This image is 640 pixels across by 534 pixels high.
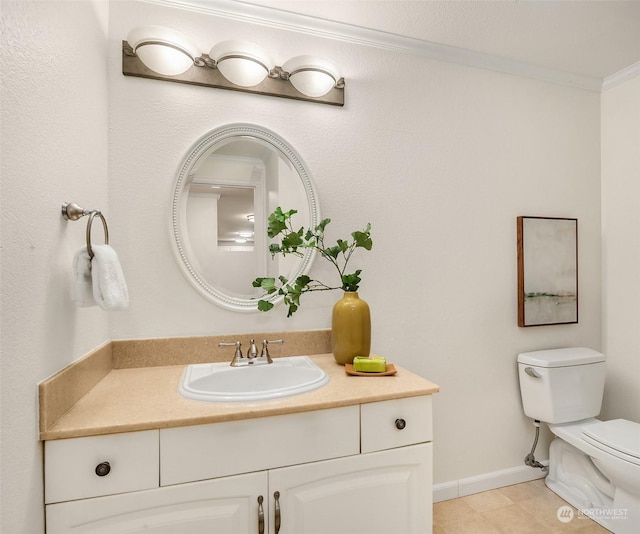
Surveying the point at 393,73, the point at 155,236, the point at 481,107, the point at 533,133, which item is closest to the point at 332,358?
the point at 155,236

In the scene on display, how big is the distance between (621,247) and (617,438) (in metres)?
1.15

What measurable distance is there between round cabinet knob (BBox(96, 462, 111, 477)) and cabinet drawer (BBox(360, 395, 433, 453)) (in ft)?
2.40

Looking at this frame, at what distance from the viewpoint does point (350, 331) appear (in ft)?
4.89

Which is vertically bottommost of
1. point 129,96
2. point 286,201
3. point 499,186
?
point 286,201

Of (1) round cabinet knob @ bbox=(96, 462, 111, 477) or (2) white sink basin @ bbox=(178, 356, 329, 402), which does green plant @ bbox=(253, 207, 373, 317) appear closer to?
(2) white sink basin @ bbox=(178, 356, 329, 402)

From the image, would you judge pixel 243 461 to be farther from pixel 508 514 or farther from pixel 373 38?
pixel 373 38

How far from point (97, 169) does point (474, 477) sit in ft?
7.73

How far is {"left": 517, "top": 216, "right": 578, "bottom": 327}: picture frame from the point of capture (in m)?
2.09

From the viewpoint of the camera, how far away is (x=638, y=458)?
1.51m

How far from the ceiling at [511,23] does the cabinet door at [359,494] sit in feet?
6.06

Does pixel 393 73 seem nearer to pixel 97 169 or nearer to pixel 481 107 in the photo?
pixel 481 107

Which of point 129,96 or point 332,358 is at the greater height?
point 129,96

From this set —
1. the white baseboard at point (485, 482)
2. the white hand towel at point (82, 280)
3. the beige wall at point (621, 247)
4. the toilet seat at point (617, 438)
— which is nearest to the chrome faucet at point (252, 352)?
the white hand towel at point (82, 280)

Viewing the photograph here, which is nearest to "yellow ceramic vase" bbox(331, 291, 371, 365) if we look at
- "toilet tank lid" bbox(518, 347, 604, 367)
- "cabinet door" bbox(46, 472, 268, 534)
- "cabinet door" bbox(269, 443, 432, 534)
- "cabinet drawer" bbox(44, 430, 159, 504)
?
"cabinet door" bbox(269, 443, 432, 534)
